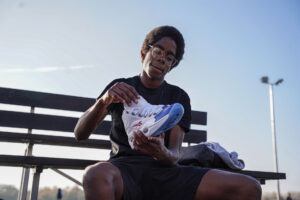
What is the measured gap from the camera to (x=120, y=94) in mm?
1641

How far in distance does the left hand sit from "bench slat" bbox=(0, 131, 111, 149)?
149cm

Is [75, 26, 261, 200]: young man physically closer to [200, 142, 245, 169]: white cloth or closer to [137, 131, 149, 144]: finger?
[137, 131, 149, 144]: finger

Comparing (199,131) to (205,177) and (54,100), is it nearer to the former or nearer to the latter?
(54,100)

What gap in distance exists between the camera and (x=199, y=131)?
12.6ft

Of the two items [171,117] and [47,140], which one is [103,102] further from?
[47,140]

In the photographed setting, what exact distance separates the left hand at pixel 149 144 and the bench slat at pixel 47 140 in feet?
4.88

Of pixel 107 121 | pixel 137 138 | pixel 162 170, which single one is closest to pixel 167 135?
pixel 162 170

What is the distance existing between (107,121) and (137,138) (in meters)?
2.11

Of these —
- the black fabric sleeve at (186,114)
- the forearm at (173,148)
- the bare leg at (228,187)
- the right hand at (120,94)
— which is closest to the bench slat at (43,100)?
the black fabric sleeve at (186,114)

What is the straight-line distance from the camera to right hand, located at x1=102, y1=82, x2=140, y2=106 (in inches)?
64.6

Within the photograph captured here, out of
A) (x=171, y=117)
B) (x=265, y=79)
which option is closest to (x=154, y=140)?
(x=171, y=117)

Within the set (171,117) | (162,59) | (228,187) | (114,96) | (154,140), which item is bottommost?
(228,187)

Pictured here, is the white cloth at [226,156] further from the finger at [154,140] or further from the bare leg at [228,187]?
the finger at [154,140]

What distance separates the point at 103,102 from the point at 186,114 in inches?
24.6
